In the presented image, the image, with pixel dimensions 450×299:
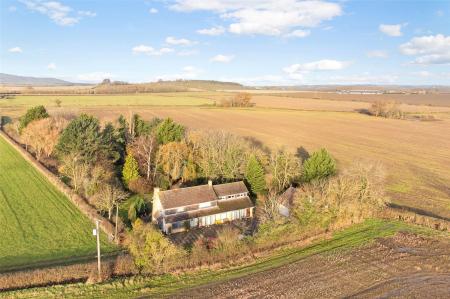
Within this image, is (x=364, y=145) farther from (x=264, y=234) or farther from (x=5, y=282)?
(x=5, y=282)

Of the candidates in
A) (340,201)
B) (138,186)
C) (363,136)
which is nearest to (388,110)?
(363,136)

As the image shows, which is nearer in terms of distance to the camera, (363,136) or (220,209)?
(220,209)

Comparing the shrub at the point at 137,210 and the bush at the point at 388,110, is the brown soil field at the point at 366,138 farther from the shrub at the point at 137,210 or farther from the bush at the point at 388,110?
the shrub at the point at 137,210

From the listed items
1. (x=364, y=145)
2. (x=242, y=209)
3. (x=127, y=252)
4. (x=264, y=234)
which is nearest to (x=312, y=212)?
(x=264, y=234)

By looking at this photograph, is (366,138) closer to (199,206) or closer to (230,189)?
(230,189)

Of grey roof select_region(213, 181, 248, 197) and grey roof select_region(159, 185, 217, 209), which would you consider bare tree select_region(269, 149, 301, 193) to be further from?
grey roof select_region(159, 185, 217, 209)

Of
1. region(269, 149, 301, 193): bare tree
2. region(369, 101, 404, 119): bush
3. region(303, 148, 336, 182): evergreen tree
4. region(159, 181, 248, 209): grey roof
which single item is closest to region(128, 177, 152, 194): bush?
region(159, 181, 248, 209): grey roof

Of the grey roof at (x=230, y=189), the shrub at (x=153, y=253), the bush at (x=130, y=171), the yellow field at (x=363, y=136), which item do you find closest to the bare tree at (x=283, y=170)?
the grey roof at (x=230, y=189)
